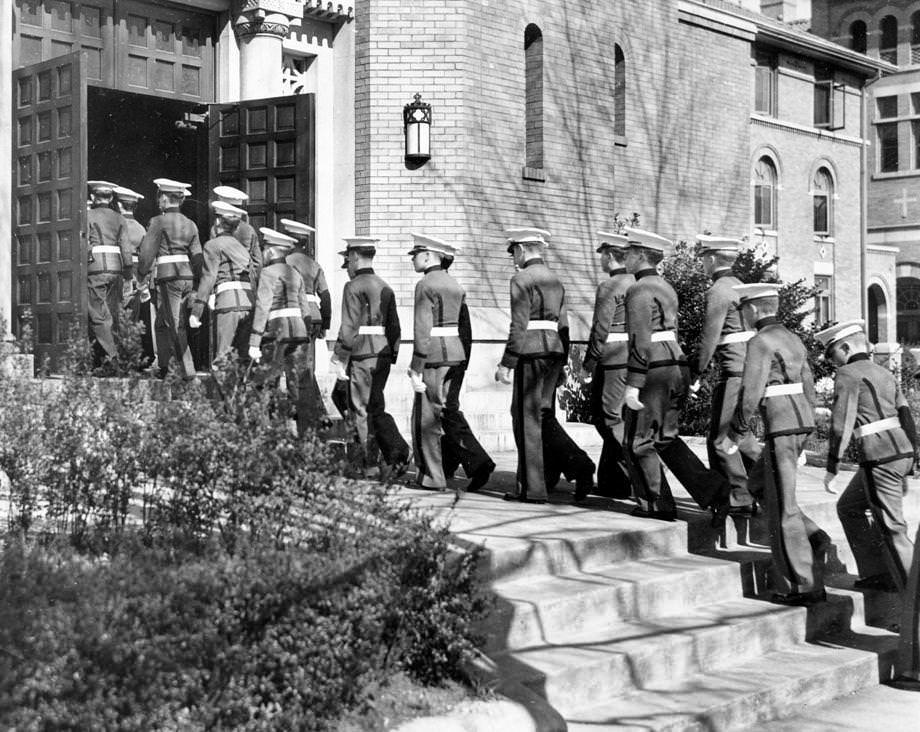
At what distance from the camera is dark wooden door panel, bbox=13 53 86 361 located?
40.5 feet

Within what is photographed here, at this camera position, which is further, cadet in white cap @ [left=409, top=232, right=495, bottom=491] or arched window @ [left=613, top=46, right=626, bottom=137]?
arched window @ [left=613, top=46, right=626, bottom=137]

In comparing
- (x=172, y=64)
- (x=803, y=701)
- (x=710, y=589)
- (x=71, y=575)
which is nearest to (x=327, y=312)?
(x=172, y=64)

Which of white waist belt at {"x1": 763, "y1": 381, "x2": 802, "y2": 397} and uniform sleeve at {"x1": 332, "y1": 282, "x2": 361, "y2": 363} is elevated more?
uniform sleeve at {"x1": 332, "y1": 282, "x2": 361, "y2": 363}

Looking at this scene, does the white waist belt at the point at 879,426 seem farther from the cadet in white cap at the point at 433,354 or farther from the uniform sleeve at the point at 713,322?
the cadet in white cap at the point at 433,354

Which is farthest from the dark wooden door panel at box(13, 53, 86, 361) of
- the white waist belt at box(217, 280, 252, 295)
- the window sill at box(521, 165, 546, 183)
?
the window sill at box(521, 165, 546, 183)

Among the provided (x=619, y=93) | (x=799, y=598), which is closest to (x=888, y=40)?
(x=619, y=93)

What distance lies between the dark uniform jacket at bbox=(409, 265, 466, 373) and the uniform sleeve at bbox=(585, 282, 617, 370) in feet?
3.45

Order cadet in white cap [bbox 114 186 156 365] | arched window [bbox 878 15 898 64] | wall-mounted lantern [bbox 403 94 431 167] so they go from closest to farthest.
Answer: cadet in white cap [bbox 114 186 156 365] < wall-mounted lantern [bbox 403 94 431 167] < arched window [bbox 878 15 898 64]

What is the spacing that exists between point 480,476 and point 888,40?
1926 inches

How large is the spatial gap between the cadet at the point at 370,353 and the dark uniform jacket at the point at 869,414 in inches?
144

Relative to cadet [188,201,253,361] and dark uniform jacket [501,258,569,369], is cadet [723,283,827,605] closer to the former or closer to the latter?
dark uniform jacket [501,258,569,369]

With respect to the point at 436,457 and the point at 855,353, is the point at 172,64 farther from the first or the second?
the point at 855,353

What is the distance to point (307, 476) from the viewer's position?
6.10 metres

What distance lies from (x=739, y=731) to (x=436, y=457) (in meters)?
3.86
